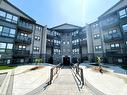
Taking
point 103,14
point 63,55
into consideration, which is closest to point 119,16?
point 103,14

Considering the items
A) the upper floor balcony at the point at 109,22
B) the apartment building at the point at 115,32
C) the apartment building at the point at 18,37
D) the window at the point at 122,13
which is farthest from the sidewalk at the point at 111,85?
the apartment building at the point at 18,37

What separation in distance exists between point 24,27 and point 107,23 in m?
22.6

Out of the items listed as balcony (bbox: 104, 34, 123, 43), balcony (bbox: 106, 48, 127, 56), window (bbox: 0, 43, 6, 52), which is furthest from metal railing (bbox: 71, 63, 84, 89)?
window (bbox: 0, 43, 6, 52)

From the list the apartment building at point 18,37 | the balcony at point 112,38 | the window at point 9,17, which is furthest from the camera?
the window at point 9,17

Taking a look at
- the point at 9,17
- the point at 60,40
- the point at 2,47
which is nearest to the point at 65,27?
the point at 60,40

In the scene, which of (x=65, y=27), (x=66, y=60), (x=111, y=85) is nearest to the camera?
(x=111, y=85)

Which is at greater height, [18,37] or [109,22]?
[109,22]

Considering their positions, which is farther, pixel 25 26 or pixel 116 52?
pixel 25 26

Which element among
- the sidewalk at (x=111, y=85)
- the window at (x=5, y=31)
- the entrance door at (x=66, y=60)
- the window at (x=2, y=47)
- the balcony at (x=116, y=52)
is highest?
the window at (x=5, y=31)

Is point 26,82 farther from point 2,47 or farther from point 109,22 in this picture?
point 109,22

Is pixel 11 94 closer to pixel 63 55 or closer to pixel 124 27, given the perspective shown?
pixel 124 27

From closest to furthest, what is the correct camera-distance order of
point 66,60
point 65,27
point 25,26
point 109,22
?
point 109,22 → point 25,26 → point 66,60 → point 65,27

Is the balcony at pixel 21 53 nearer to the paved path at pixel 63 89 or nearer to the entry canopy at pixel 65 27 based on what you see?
the entry canopy at pixel 65 27

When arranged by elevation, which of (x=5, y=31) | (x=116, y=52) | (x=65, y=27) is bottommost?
(x=116, y=52)
